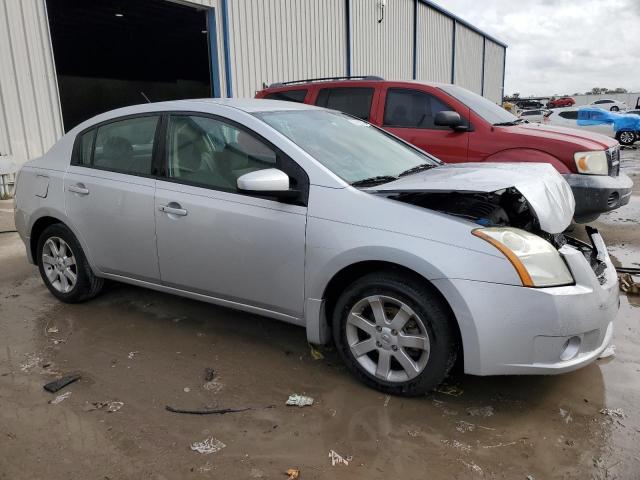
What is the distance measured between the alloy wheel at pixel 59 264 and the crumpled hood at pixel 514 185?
2.67m

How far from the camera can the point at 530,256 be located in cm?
262

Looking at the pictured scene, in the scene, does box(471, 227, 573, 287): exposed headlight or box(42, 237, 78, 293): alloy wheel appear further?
box(42, 237, 78, 293): alloy wheel

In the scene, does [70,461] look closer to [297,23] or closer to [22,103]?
[22,103]

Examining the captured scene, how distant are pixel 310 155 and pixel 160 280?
56.2 inches

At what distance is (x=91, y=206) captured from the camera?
398 centimetres

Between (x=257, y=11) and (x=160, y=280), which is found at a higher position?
(x=257, y=11)

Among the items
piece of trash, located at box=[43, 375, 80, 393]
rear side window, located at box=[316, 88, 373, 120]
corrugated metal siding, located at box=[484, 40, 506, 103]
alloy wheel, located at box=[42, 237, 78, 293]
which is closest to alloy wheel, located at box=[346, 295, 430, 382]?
piece of trash, located at box=[43, 375, 80, 393]

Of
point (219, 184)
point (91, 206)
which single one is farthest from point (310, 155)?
point (91, 206)

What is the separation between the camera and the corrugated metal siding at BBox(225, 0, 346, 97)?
12.4 meters

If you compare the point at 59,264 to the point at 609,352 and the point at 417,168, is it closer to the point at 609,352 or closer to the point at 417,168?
the point at 417,168

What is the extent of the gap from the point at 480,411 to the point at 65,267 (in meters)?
3.34

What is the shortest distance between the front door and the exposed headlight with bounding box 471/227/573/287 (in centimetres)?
105

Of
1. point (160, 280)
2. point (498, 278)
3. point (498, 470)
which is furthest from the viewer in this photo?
point (160, 280)

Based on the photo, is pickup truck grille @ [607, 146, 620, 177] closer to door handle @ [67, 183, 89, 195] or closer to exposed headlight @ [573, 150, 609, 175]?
exposed headlight @ [573, 150, 609, 175]
